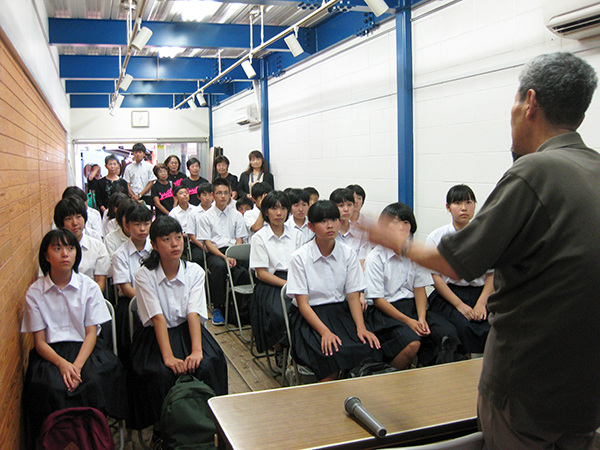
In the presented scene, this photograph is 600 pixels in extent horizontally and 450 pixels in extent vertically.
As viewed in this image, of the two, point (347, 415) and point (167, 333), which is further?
point (167, 333)

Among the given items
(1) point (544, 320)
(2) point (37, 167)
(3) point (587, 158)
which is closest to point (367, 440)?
(1) point (544, 320)

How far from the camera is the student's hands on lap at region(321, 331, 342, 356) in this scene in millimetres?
2674

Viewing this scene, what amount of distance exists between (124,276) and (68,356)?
2.74 ft

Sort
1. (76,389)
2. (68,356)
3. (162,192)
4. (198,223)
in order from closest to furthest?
1. (76,389)
2. (68,356)
3. (198,223)
4. (162,192)

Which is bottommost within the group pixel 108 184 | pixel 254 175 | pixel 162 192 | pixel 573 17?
pixel 162 192

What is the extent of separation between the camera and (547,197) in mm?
1074

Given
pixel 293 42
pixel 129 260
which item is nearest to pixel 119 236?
pixel 129 260

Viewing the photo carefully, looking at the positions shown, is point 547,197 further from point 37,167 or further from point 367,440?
point 37,167

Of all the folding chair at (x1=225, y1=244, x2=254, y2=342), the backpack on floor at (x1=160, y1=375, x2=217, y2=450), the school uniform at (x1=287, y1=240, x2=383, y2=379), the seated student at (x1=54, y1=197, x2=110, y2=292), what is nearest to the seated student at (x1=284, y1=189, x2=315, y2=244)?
the folding chair at (x1=225, y1=244, x2=254, y2=342)

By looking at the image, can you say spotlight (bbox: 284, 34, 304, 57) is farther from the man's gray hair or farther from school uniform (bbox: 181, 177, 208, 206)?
the man's gray hair

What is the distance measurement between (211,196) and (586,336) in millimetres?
4681

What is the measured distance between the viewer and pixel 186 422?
6.81 ft

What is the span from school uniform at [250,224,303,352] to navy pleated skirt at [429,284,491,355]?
1059 millimetres

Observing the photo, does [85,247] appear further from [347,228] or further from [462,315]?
[462,315]
